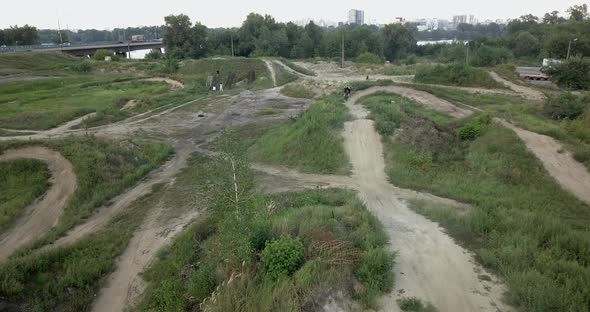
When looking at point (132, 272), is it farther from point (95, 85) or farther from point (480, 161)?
point (95, 85)

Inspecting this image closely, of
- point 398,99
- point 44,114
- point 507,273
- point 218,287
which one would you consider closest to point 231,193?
point 218,287

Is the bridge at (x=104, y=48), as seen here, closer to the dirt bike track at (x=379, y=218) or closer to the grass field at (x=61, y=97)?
the grass field at (x=61, y=97)

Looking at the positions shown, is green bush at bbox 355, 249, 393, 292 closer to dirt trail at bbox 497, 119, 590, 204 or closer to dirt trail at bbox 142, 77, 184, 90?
dirt trail at bbox 497, 119, 590, 204

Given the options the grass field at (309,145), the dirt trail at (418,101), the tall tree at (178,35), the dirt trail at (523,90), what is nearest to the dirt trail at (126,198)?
the grass field at (309,145)

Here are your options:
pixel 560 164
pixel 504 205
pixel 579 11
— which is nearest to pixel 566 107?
pixel 560 164

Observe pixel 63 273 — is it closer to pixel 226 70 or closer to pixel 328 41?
pixel 226 70

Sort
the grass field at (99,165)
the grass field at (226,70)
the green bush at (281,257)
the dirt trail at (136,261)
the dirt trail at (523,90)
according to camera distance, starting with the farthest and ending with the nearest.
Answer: the grass field at (226,70) → the dirt trail at (523,90) → the grass field at (99,165) → the dirt trail at (136,261) → the green bush at (281,257)
